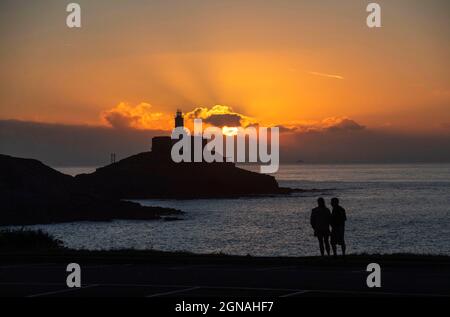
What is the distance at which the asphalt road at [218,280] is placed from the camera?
46.3 feet

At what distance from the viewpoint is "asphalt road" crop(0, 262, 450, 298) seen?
555 inches

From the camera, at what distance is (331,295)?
44.5ft

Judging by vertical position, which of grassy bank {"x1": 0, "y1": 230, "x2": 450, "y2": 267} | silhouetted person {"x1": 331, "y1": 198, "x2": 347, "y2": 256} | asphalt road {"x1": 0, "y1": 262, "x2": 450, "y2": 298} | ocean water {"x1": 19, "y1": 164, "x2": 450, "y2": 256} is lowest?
ocean water {"x1": 19, "y1": 164, "x2": 450, "y2": 256}

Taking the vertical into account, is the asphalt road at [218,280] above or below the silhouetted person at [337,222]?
below

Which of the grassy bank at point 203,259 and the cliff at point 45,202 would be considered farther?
the cliff at point 45,202

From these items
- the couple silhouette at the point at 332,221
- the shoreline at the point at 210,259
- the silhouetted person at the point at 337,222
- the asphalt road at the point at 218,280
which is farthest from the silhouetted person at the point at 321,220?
the asphalt road at the point at 218,280

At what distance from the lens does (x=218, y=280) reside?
16234 millimetres

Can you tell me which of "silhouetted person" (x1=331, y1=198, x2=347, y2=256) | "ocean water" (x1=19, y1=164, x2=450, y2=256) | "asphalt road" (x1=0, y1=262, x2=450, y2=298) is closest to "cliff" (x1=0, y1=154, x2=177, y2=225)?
"ocean water" (x1=19, y1=164, x2=450, y2=256)

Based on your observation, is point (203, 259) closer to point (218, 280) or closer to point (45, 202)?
point (218, 280)

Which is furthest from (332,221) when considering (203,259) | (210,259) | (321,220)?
(203,259)

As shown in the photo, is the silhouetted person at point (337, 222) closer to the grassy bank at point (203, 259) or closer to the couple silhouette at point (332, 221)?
the couple silhouette at point (332, 221)

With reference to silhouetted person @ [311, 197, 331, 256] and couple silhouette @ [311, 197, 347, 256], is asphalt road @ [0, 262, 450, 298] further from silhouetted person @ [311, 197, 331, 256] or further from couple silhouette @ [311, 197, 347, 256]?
silhouetted person @ [311, 197, 331, 256]
